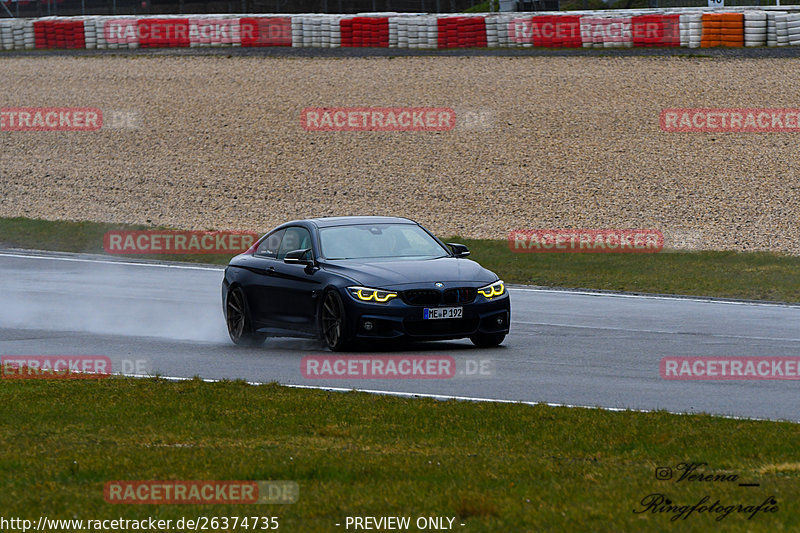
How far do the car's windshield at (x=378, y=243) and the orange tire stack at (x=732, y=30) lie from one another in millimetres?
25972

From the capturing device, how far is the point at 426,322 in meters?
13.4

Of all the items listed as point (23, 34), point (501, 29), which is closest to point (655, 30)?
point (501, 29)

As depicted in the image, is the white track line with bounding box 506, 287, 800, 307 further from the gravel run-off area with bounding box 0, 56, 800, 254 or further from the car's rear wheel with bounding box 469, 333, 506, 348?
the car's rear wheel with bounding box 469, 333, 506, 348

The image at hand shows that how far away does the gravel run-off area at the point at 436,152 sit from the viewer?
97.3ft

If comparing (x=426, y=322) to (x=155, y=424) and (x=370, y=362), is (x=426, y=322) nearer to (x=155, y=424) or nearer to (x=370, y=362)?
(x=370, y=362)

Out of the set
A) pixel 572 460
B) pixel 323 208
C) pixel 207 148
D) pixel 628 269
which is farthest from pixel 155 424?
pixel 207 148

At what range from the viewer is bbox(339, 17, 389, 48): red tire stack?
43.9 meters

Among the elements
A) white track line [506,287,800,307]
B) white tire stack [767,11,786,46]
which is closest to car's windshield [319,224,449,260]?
white track line [506,287,800,307]

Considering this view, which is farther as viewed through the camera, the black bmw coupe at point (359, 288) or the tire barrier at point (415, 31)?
the tire barrier at point (415, 31)

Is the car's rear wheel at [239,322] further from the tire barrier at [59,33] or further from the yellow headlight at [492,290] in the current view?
the tire barrier at [59,33]

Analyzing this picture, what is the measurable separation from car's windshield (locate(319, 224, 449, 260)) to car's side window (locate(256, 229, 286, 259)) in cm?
87

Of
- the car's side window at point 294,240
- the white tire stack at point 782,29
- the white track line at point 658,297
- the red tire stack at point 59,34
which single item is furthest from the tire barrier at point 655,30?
the car's side window at point 294,240

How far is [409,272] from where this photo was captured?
13.6 m

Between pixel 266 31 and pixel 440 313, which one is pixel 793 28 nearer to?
pixel 266 31
